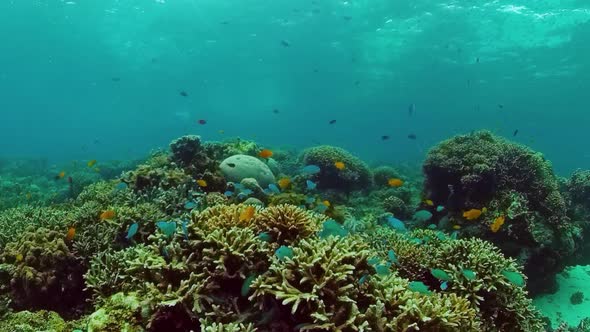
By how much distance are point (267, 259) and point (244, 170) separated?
761cm

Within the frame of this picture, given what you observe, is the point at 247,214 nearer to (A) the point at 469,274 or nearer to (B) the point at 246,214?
(B) the point at 246,214

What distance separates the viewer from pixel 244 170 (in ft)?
39.0

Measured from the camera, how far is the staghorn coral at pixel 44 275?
19.0 feet

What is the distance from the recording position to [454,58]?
4531 cm

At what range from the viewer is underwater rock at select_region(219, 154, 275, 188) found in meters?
11.4

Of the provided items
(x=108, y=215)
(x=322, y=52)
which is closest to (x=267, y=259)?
(x=108, y=215)

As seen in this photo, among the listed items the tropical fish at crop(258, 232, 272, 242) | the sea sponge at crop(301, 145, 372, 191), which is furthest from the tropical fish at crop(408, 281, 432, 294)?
the sea sponge at crop(301, 145, 372, 191)

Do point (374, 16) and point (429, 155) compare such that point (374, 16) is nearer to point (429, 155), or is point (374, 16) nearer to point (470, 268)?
point (429, 155)

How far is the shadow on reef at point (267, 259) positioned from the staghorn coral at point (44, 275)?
0.8 inches

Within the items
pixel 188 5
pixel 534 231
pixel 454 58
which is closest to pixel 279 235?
pixel 534 231

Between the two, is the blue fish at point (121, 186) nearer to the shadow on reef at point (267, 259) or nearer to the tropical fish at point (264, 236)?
the shadow on reef at point (267, 259)

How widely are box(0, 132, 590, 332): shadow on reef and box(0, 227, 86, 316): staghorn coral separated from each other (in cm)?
2

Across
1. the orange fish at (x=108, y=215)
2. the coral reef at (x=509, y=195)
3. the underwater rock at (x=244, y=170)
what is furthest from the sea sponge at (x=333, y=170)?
the orange fish at (x=108, y=215)

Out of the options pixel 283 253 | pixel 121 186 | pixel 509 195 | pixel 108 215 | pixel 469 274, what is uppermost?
pixel 283 253
